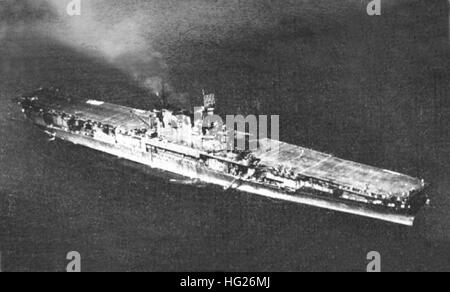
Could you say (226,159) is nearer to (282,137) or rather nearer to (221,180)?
(221,180)

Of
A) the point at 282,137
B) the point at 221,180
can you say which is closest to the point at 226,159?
the point at 221,180

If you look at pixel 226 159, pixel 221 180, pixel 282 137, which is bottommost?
pixel 221 180

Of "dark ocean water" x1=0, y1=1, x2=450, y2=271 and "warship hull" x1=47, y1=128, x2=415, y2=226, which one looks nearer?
"dark ocean water" x1=0, y1=1, x2=450, y2=271

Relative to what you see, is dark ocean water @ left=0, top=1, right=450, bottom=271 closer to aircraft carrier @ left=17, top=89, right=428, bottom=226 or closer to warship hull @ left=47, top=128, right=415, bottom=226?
warship hull @ left=47, top=128, right=415, bottom=226

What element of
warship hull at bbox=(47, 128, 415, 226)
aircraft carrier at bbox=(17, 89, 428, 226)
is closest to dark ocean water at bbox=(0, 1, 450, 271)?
warship hull at bbox=(47, 128, 415, 226)
